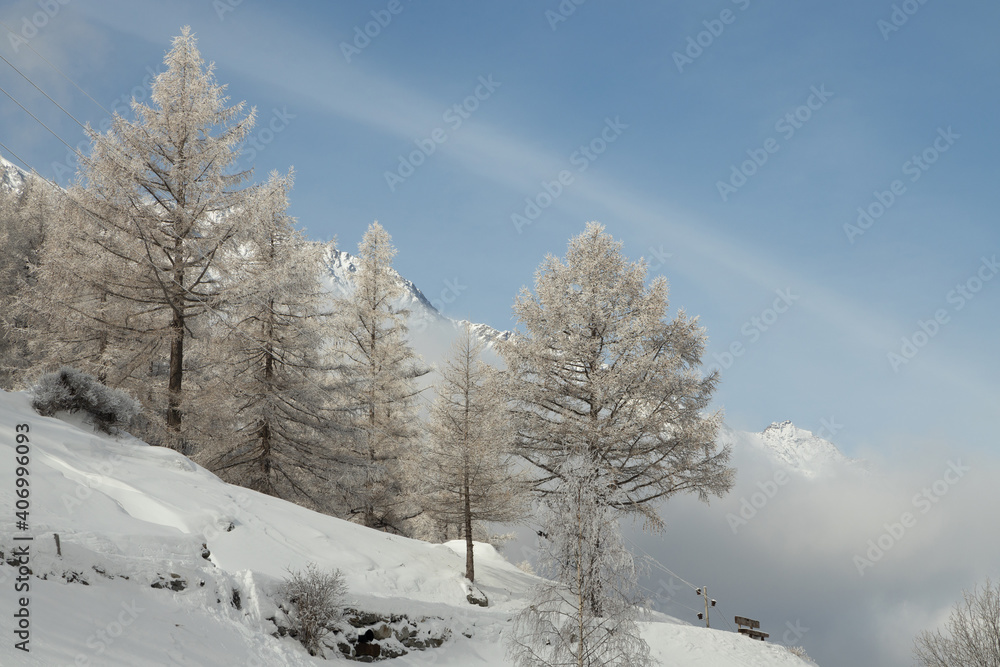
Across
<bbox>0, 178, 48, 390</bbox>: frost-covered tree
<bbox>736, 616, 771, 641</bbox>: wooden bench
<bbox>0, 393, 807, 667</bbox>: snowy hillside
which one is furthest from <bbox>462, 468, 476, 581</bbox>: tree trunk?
<bbox>0, 178, 48, 390</bbox>: frost-covered tree

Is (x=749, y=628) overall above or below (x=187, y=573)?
below

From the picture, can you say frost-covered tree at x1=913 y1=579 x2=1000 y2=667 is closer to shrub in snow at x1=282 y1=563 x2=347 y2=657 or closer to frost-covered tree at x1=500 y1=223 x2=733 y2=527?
frost-covered tree at x1=500 y1=223 x2=733 y2=527

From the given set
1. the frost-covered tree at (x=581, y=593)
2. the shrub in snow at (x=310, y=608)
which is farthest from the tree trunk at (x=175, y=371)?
the frost-covered tree at (x=581, y=593)

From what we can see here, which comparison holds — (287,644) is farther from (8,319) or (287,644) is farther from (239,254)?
(8,319)

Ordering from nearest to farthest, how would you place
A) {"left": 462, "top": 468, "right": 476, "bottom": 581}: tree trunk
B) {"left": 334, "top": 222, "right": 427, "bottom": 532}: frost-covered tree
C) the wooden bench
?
the wooden bench
{"left": 462, "top": 468, "right": 476, "bottom": 581}: tree trunk
{"left": 334, "top": 222, "right": 427, "bottom": 532}: frost-covered tree

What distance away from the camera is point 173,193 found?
17.0m

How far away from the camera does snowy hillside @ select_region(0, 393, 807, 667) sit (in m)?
6.53

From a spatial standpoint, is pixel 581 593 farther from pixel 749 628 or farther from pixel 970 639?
pixel 970 639

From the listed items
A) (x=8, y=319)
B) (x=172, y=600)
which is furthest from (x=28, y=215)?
(x=172, y=600)

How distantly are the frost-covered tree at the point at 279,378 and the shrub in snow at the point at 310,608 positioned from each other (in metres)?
9.93

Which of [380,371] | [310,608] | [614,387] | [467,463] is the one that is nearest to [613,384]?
[614,387]

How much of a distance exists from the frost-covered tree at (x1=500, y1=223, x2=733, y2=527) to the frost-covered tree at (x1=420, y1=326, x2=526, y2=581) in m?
1.38

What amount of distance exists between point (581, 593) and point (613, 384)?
6695mm

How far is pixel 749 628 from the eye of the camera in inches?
645
